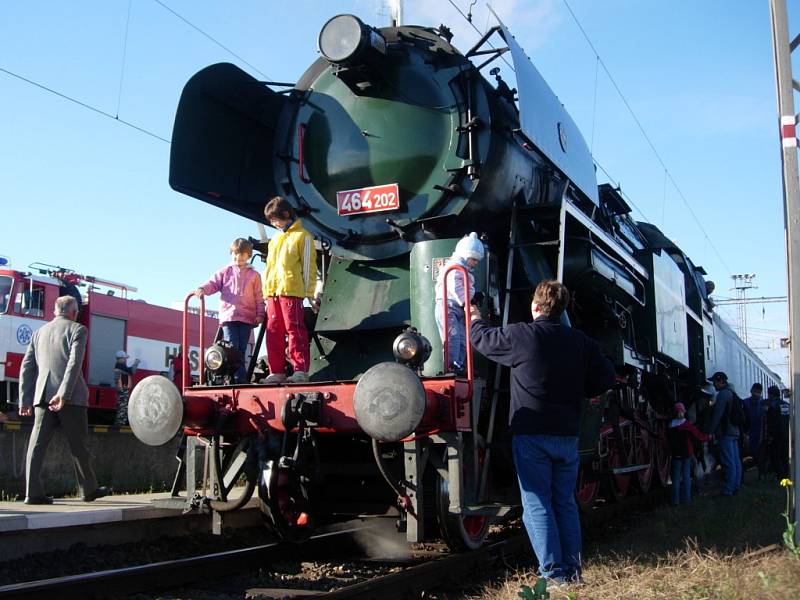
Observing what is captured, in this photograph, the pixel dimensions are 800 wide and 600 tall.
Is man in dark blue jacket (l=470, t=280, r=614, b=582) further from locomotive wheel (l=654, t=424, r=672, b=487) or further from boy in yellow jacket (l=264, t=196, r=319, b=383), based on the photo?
locomotive wheel (l=654, t=424, r=672, b=487)

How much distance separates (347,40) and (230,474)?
3.19 metres

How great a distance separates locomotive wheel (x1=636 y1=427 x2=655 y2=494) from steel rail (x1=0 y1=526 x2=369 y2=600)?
4142 mm

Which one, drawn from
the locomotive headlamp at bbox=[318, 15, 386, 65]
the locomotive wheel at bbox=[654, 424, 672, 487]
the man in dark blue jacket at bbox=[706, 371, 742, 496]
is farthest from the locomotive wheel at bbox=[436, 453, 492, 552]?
the man in dark blue jacket at bbox=[706, 371, 742, 496]

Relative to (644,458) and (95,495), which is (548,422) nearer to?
(95,495)

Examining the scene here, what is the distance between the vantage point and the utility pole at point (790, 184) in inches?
189

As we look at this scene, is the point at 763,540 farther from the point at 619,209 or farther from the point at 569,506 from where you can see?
the point at 619,209

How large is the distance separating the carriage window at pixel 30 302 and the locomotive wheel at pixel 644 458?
40.9ft

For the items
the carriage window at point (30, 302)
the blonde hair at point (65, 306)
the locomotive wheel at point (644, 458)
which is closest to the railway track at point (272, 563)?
the blonde hair at point (65, 306)

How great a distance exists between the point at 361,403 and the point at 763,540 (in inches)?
128

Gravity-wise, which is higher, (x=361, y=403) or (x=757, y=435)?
(x=361, y=403)

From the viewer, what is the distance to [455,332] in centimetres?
499

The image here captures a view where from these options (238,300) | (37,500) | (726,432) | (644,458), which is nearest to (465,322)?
(238,300)

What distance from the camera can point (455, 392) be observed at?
4570mm

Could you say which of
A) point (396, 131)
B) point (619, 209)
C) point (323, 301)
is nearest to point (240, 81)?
point (396, 131)
